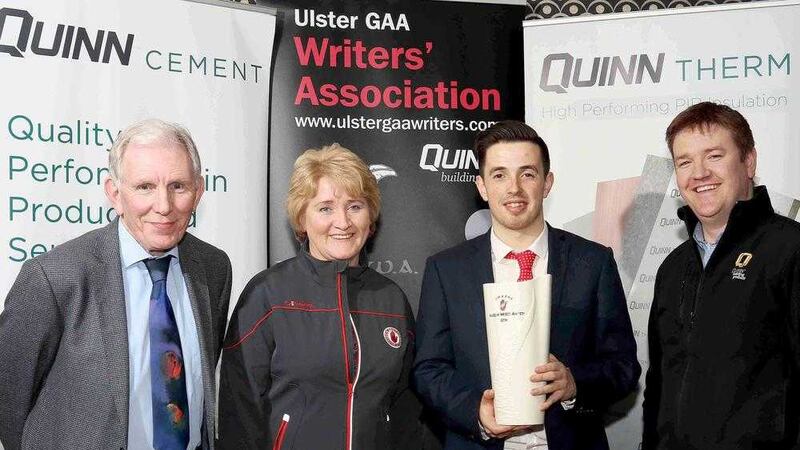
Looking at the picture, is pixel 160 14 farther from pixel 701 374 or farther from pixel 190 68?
pixel 701 374

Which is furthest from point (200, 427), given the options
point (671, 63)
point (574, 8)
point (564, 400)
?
point (574, 8)

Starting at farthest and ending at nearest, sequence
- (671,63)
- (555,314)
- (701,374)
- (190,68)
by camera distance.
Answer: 1. (671,63)
2. (190,68)
3. (555,314)
4. (701,374)

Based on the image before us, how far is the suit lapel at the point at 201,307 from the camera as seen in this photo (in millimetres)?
2664

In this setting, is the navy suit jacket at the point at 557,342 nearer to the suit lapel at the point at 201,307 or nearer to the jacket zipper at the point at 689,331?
the jacket zipper at the point at 689,331

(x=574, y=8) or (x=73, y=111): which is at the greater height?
(x=574, y=8)

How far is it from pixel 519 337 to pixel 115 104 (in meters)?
2.20

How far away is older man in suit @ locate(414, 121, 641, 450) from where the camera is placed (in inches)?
110

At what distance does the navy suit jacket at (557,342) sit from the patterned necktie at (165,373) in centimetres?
80

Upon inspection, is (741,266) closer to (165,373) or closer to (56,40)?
(165,373)

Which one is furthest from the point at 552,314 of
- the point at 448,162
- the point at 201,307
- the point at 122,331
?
the point at 448,162

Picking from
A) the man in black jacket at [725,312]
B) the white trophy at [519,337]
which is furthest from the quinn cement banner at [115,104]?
the man in black jacket at [725,312]

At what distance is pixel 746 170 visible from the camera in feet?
9.26

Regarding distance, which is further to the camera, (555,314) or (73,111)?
(73,111)

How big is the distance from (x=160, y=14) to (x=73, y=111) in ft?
1.94
